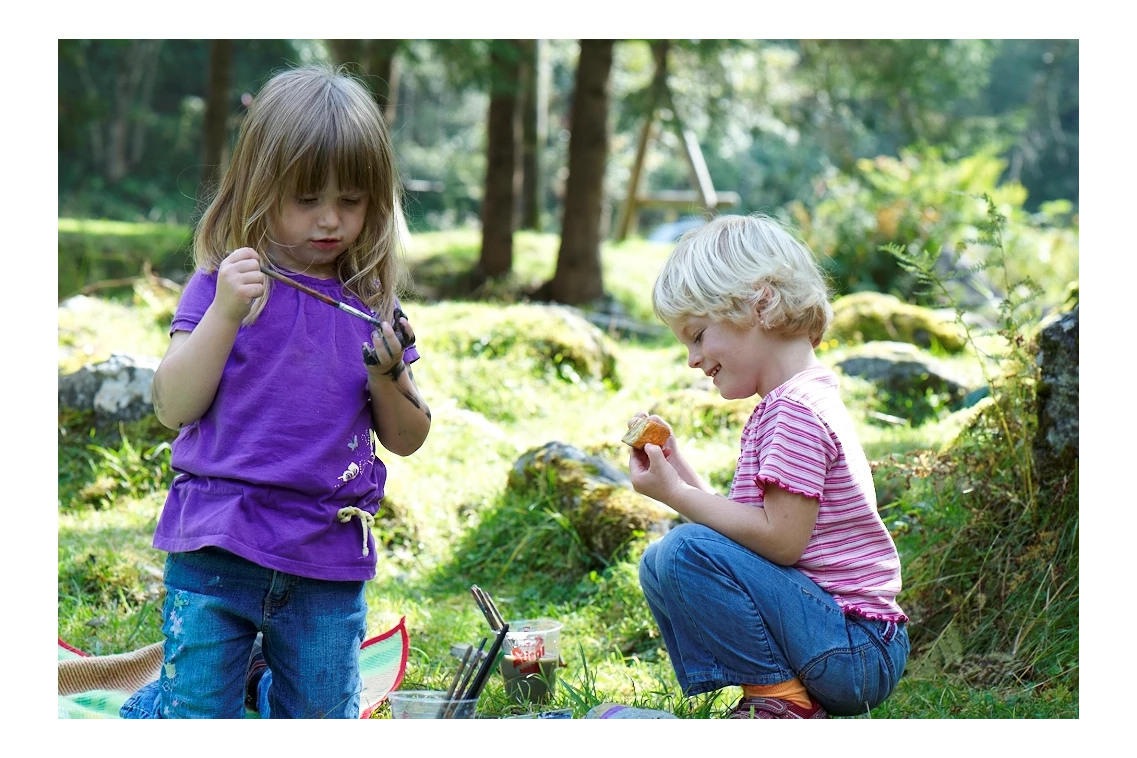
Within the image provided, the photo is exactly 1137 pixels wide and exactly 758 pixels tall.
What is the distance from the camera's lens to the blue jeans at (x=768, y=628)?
7.89ft

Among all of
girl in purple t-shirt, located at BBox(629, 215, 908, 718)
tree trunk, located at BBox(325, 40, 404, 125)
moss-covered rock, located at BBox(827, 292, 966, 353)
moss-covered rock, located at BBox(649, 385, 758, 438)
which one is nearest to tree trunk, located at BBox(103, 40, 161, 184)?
tree trunk, located at BBox(325, 40, 404, 125)

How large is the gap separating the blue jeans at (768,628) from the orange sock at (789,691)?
20 millimetres

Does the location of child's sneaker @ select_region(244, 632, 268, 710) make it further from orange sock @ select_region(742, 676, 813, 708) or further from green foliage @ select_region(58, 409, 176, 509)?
green foliage @ select_region(58, 409, 176, 509)

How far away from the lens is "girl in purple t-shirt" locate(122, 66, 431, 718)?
2408 millimetres

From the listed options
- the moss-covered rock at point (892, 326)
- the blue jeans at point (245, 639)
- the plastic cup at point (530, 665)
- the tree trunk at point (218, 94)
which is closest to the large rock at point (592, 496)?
the plastic cup at point (530, 665)

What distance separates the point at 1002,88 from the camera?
36344 mm

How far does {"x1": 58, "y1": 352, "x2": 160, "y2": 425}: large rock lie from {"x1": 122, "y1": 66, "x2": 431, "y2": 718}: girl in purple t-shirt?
2.74m

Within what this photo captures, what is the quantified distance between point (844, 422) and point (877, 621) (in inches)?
18.3

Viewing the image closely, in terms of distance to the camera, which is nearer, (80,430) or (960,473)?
(960,473)

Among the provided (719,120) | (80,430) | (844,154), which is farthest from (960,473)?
(844,154)

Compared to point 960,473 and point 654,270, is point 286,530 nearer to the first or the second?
point 960,473

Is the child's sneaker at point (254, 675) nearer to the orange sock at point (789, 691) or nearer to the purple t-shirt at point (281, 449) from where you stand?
the purple t-shirt at point (281, 449)

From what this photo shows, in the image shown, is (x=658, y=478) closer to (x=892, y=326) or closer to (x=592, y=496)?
(x=592, y=496)
